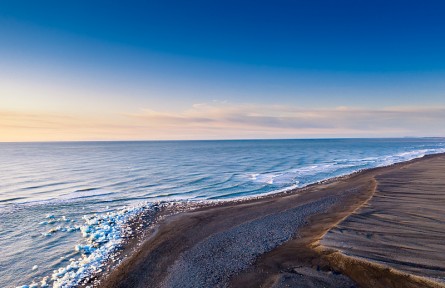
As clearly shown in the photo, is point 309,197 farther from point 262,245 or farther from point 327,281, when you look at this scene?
point 327,281

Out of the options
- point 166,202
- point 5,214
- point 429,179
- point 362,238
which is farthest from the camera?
point 429,179

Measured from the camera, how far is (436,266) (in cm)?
992

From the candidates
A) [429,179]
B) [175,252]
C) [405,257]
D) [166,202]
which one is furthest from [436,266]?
[429,179]

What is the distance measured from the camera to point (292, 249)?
13.1 m

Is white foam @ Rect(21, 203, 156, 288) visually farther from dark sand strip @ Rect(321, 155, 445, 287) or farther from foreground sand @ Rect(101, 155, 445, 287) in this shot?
dark sand strip @ Rect(321, 155, 445, 287)

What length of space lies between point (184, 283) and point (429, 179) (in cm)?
2907

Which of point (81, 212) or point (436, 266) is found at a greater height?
point (436, 266)

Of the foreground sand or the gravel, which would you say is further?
the gravel

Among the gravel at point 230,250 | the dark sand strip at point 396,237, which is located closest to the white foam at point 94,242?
the gravel at point 230,250

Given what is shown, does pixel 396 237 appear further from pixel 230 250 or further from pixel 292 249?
pixel 230 250

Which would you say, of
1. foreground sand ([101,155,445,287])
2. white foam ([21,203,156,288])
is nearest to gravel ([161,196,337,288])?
foreground sand ([101,155,445,287])

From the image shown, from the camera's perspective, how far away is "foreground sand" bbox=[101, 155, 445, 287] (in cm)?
1021

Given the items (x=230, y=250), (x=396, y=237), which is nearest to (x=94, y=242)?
(x=230, y=250)

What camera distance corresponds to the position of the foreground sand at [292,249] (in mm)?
10211
